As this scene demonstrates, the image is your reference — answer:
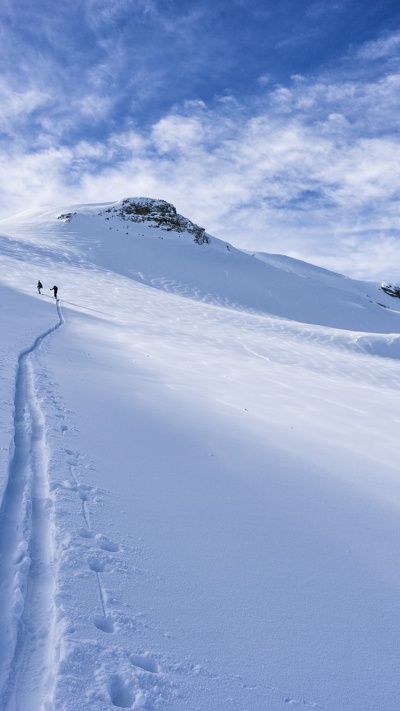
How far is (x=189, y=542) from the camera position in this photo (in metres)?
2.96

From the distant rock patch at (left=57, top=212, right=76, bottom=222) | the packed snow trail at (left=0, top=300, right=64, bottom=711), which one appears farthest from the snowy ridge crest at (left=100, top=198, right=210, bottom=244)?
the packed snow trail at (left=0, top=300, right=64, bottom=711)

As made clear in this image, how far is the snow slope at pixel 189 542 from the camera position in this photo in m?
1.95

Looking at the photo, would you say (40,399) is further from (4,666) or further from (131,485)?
(4,666)

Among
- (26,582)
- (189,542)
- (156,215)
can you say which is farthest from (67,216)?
(26,582)

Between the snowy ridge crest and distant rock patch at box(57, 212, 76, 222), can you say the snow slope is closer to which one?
distant rock patch at box(57, 212, 76, 222)

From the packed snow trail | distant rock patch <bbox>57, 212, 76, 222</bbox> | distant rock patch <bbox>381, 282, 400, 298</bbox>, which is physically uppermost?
distant rock patch <bbox>381, 282, 400, 298</bbox>

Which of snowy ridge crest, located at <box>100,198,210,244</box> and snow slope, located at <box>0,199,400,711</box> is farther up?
snowy ridge crest, located at <box>100,198,210,244</box>

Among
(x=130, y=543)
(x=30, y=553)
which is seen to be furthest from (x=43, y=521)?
(x=130, y=543)

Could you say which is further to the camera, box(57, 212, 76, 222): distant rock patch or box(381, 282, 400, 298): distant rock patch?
box(381, 282, 400, 298): distant rock patch

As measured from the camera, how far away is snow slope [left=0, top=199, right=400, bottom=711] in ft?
6.39

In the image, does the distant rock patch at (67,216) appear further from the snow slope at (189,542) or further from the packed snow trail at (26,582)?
the packed snow trail at (26,582)

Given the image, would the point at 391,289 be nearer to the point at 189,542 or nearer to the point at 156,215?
the point at 156,215

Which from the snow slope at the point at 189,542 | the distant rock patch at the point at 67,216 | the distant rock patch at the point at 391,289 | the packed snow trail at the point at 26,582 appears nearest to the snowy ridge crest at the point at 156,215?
the distant rock patch at the point at 67,216

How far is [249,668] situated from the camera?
2.02 metres
